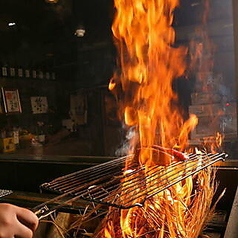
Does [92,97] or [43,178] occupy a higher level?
[92,97]

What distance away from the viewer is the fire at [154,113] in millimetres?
1564

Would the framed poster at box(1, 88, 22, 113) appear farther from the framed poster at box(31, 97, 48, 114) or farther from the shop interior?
the framed poster at box(31, 97, 48, 114)

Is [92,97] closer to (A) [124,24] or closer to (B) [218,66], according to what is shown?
(A) [124,24]

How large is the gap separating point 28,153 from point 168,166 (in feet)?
6.65

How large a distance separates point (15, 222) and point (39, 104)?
270 cm

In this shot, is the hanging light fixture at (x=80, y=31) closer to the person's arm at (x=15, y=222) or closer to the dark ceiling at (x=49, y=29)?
the dark ceiling at (x=49, y=29)

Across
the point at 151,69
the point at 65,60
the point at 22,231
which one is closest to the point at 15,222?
the point at 22,231

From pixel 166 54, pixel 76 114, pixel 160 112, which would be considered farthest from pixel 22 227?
pixel 76 114

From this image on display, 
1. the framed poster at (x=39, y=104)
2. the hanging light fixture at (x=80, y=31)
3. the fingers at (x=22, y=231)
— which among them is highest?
the hanging light fixture at (x=80, y=31)

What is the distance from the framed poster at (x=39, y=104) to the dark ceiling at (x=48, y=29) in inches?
15.3

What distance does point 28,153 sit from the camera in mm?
3254

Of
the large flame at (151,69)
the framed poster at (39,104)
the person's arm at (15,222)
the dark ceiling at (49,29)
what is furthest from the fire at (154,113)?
the framed poster at (39,104)

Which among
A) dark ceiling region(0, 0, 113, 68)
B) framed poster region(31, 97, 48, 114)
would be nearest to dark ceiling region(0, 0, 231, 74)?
dark ceiling region(0, 0, 113, 68)

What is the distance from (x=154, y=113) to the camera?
2.33 m
